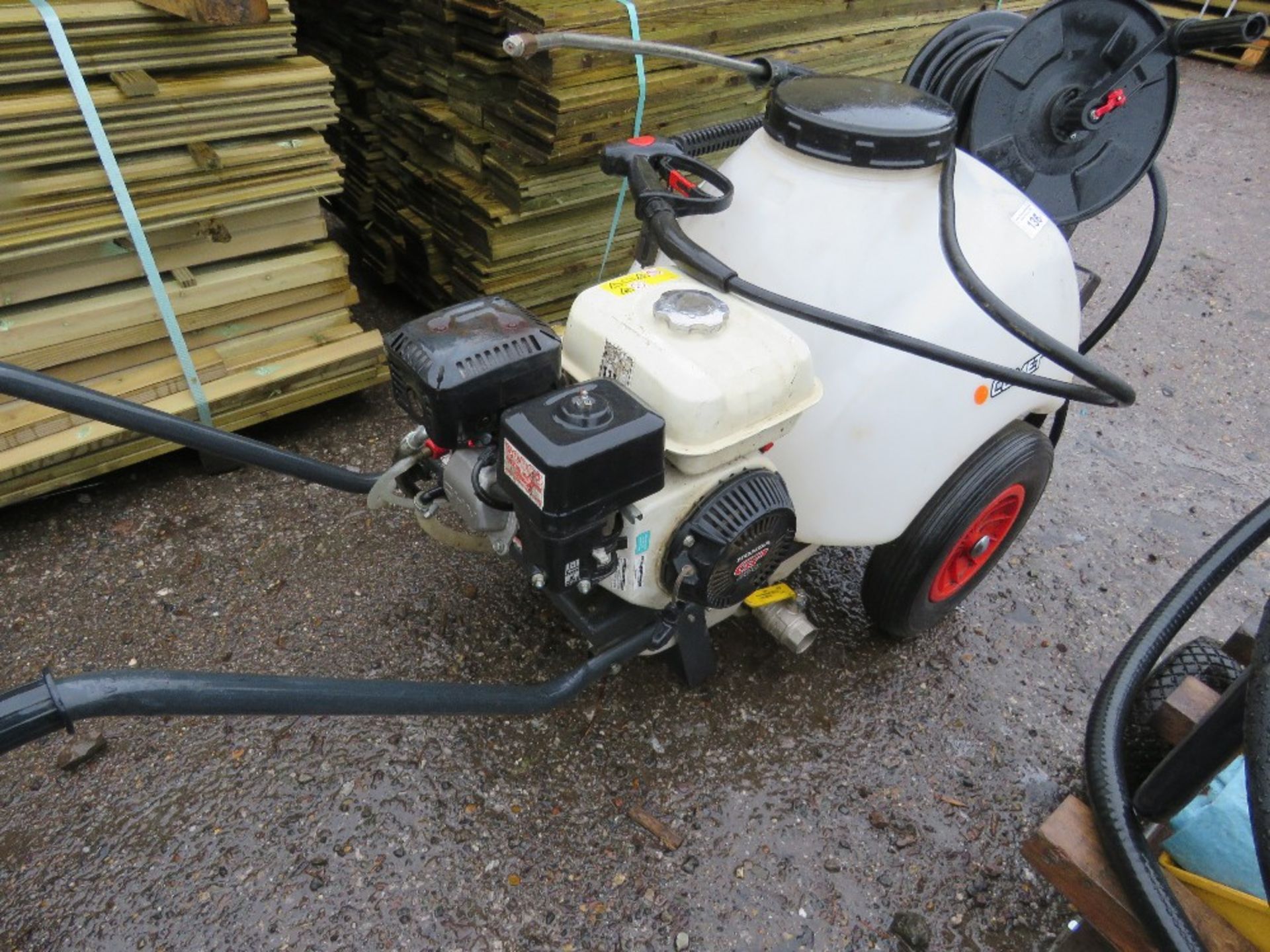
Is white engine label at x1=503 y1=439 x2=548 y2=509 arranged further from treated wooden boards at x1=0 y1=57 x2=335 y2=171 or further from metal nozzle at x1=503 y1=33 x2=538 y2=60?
treated wooden boards at x1=0 y1=57 x2=335 y2=171

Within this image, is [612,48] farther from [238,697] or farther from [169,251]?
[238,697]

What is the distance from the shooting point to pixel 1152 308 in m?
3.59

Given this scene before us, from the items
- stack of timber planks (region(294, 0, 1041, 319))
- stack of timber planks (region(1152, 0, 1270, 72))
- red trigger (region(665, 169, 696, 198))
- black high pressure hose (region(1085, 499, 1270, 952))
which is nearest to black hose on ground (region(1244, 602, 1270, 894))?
black high pressure hose (region(1085, 499, 1270, 952))

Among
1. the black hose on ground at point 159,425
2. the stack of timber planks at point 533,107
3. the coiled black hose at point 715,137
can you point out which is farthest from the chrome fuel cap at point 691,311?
the stack of timber planks at point 533,107

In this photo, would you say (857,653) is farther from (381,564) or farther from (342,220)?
(342,220)

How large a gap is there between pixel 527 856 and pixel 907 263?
131 centimetres

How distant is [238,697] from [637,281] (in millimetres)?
838

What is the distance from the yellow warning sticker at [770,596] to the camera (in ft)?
5.81

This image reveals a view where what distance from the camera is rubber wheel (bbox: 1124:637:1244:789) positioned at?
158 centimetres

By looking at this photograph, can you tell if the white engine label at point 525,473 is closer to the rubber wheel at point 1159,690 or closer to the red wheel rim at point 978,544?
the red wheel rim at point 978,544

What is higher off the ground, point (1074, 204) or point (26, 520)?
point (1074, 204)

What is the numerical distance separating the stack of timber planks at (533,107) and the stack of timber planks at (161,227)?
1.41 ft

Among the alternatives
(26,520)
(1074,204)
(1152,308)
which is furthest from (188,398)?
(1152,308)

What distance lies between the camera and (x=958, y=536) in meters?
1.70
